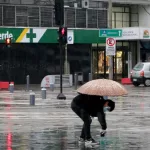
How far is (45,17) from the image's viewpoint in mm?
45719

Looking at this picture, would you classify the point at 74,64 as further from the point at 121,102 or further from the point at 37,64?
the point at 121,102

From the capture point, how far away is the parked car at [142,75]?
129 ft

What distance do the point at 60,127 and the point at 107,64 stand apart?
3467cm

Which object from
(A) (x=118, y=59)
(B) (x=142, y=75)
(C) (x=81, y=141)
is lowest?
(B) (x=142, y=75)

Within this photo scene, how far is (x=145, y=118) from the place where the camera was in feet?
58.1

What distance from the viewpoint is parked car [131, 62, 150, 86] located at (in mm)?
39406

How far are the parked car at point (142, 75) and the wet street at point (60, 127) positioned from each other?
54.3 ft

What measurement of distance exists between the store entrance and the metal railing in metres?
2.73

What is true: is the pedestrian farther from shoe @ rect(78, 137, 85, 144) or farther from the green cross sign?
the green cross sign

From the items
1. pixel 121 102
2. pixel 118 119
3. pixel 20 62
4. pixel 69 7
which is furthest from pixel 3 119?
pixel 69 7

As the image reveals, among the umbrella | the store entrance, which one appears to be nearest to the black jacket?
the umbrella

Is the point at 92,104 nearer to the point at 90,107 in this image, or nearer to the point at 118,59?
the point at 90,107

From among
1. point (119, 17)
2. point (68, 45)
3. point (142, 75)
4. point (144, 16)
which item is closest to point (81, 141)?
point (142, 75)

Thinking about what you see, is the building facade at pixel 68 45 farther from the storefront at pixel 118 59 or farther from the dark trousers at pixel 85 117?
the dark trousers at pixel 85 117
